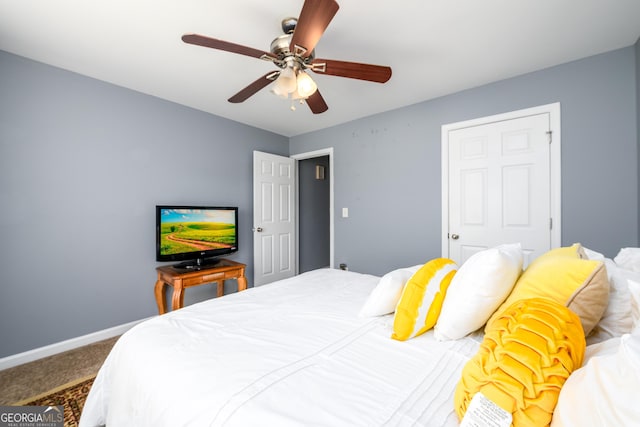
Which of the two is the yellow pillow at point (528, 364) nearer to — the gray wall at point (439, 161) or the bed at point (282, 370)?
the bed at point (282, 370)

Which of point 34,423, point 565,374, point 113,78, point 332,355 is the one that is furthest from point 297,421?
point 113,78

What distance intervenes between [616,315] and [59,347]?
364 centimetres

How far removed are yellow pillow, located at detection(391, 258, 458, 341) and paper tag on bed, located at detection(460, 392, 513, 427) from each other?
1.57 ft

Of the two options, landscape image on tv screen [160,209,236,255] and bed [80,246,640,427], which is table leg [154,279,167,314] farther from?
bed [80,246,640,427]

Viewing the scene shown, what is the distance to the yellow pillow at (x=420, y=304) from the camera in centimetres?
108

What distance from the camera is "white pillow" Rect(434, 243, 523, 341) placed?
974mm

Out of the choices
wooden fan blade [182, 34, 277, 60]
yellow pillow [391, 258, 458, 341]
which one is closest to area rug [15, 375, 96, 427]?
yellow pillow [391, 258, 458, 341]

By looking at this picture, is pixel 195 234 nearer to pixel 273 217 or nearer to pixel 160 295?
pixel 160 295

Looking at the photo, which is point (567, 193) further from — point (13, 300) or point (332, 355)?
point (13, 300)

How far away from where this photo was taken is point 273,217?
378cm

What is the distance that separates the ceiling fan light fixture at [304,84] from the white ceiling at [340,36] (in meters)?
0.43

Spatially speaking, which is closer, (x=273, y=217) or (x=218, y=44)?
(x=218, y=44)

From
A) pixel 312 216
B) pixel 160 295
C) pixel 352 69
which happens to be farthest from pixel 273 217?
pixel 352 69

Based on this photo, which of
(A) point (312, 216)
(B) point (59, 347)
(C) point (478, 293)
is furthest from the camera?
(A) point (312, 216)
